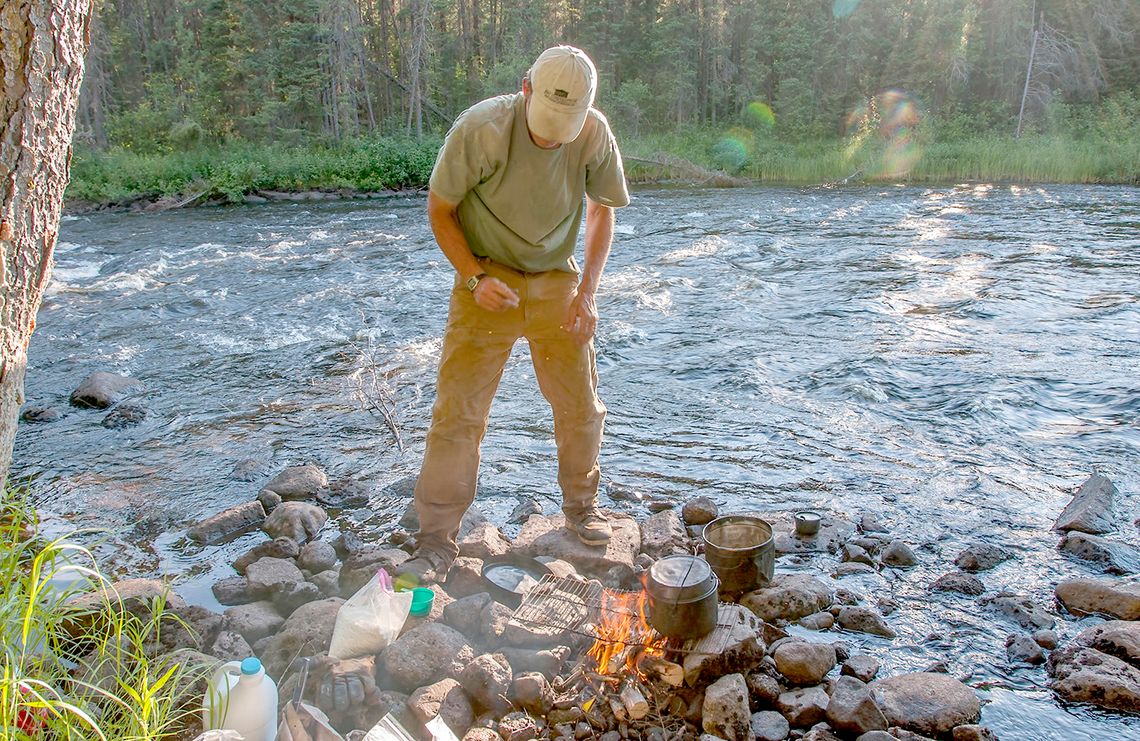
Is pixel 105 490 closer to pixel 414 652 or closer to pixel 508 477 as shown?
pixel 508 477

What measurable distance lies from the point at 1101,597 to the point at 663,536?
1906 mm

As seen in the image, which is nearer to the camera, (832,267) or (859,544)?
(859,544)

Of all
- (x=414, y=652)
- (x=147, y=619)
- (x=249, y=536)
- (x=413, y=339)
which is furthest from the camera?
(x=413, y=339)

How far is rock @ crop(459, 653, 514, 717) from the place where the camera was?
287 centimetres

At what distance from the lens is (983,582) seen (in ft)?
12.8

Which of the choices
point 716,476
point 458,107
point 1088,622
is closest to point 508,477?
point 716,476

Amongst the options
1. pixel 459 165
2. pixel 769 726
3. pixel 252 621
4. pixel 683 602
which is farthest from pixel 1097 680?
pixel 252 621

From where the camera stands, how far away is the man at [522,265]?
3242mm

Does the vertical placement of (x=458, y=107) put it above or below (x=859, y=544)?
above

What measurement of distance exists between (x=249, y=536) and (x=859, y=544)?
3192mm

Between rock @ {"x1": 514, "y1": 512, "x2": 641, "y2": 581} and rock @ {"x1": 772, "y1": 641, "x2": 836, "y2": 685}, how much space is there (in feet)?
2.83

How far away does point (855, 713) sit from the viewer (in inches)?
112

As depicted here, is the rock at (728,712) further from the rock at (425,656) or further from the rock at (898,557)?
the rock at (898,557)

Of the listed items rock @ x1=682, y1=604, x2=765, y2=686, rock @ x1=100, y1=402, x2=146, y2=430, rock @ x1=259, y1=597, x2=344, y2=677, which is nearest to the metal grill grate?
rock @ x1=682, y1=604, x2=765, y2=686
